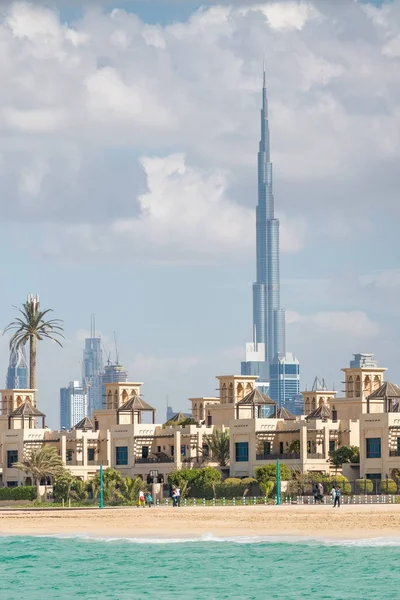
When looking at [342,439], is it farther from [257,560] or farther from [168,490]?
[257,560]

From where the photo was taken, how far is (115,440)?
124125mm

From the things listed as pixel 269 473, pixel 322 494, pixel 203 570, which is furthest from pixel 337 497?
pixel 203 570

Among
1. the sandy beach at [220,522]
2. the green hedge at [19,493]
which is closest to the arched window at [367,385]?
the green hedge at [19,493]

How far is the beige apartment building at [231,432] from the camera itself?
4375 inches

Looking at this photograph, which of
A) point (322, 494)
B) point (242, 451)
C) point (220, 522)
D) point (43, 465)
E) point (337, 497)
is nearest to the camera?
point (220, 522)

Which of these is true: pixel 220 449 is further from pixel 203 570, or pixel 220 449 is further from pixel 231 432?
pixel 203 570

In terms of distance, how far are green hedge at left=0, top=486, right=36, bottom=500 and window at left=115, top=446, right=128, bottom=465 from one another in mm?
9367

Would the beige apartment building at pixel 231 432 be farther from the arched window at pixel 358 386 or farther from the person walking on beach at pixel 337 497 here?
the person walking on beach at pixel 337 497

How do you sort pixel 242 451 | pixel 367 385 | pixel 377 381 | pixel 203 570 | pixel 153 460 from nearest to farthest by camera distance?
pixel 203 570 < pixel 242 451 < pixel 153 460 < pixel 367 385 < pixel 377 381

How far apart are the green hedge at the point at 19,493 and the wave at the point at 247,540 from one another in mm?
31371

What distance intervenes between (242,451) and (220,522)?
3239 cm

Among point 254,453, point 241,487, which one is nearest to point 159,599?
point 241,487

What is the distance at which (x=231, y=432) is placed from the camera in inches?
4619

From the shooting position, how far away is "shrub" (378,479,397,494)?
102 meters
